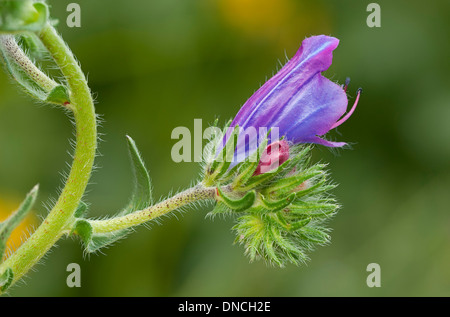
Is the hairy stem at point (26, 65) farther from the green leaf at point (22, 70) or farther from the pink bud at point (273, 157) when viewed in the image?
the pink bud at point (273, 157)

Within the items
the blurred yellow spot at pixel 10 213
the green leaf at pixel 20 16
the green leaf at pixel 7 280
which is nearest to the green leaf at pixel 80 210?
the green leaf at pixel 7 280

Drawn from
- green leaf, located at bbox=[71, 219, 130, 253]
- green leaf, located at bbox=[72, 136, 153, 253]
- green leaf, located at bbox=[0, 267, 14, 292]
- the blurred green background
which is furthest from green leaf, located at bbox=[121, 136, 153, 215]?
the blurred green background

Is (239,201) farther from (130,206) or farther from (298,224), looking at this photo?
(130,206)

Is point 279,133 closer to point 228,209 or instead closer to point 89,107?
point 228,209

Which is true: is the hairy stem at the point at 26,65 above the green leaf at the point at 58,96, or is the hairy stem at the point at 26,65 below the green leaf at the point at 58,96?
above

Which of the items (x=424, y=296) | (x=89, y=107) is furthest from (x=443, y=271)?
(x=89, y=107)

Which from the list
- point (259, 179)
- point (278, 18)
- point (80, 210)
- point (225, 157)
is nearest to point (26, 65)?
point (80, 210)
